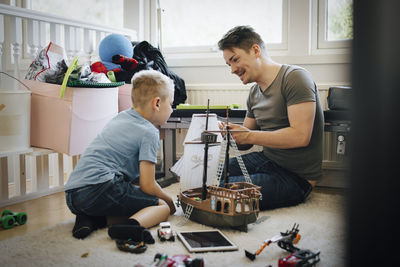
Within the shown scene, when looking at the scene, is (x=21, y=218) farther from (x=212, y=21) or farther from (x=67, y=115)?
(x=212, y=21)

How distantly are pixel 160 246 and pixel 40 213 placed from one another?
0.78 meters

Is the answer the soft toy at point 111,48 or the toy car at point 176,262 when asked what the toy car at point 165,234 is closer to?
the toy car at point 176,262

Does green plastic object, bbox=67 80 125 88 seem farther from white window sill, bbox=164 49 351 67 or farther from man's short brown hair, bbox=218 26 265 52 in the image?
white window sill, bbox=164 49 351 67

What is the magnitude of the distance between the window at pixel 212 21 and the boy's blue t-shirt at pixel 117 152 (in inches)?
56.5

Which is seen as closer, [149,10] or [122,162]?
[122,162]

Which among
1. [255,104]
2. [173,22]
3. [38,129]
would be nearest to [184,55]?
[173,22]

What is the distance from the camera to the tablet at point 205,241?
126cm

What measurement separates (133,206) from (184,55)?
1.67 meters

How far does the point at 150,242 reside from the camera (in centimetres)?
131

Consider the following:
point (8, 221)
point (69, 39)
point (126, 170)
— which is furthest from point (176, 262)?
point (69, 39)

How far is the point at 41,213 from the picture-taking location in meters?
1.80

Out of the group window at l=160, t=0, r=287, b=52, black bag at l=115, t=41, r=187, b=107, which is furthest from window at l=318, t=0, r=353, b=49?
black bag at l=115, t=41, r=187, b=107

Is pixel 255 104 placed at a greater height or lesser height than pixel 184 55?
lesser

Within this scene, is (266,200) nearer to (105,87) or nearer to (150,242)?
(150,242)
